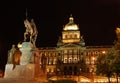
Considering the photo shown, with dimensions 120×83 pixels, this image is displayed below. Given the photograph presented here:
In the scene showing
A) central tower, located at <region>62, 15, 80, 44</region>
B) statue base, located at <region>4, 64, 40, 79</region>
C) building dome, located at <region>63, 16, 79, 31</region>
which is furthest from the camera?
building dome, located at <region>63, 16, 79, 31</region>

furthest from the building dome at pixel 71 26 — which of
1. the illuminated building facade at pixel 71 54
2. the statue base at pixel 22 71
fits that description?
the statue base at pixel 22 71

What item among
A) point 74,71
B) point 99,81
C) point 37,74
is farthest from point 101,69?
point 74,71

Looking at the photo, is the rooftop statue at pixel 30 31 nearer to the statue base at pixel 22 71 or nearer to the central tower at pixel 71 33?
the statue base at pixel 22 71

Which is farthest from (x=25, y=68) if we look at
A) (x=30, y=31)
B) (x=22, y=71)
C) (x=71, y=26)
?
(x=71, y=26)

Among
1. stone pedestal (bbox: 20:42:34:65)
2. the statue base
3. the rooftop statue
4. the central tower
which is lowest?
the statue base

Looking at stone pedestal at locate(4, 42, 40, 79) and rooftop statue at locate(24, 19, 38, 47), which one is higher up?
rooftop statue at locate(24, 19, 38, 47)

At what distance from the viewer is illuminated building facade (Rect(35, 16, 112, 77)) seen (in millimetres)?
112562

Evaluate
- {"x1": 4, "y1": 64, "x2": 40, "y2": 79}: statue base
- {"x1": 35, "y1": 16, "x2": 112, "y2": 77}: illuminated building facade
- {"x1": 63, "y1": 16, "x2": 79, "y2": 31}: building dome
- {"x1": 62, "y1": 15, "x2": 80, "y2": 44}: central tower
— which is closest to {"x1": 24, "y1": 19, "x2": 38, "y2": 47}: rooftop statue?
{"x1": 4, "y1": 64, "x2": 40, "y2": 79}: statue base

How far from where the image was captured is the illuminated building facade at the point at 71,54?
369ft

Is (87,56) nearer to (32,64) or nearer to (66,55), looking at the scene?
(66,55)

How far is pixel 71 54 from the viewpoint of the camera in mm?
116562

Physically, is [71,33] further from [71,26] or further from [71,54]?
[71,54]

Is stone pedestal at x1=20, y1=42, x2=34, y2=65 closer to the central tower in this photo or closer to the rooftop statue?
the rooftop statue

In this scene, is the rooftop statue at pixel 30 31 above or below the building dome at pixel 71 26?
below
